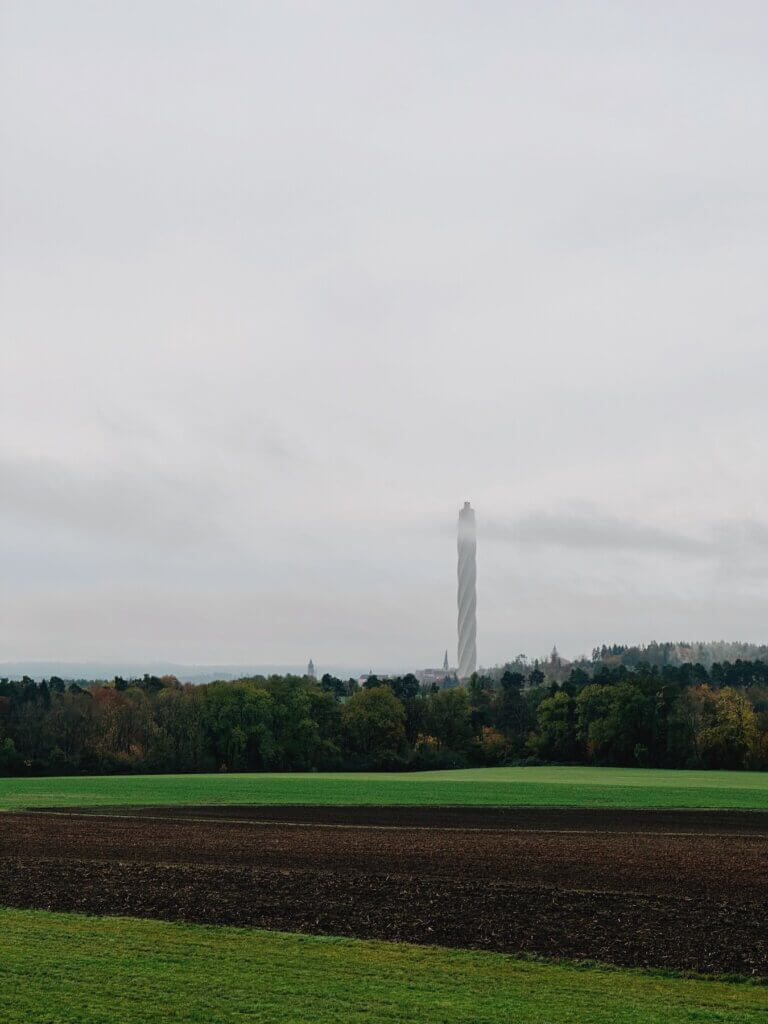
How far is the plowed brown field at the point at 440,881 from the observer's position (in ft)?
66.7

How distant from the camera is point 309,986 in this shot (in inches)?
643

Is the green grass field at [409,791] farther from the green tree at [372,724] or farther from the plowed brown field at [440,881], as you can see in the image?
the green tree at [372,724]

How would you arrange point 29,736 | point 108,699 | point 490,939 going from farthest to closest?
1. point 108,699
2. point 29,736
3. point 490,939

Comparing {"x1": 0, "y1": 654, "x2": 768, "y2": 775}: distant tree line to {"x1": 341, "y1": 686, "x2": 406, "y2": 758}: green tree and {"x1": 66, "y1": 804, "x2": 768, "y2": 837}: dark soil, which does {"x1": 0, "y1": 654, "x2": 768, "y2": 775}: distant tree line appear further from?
{"x1": 66, "y1": 804, "x2": 768, "y2": 837}: dark soil

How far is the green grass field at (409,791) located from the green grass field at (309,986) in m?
38.3

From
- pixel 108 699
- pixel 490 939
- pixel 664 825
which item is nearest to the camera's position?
pixel 490 939

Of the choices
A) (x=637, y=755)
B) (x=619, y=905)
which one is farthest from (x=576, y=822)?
(x=637, y=755)

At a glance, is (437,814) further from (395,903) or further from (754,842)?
(395,903)

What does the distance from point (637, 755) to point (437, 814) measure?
59949 mm

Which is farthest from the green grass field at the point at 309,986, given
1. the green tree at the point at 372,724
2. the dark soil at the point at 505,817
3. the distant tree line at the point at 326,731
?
the green tree at the point at 372,724

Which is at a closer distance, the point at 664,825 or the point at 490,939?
the point at 490,939

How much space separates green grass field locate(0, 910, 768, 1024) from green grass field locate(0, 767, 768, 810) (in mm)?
38350

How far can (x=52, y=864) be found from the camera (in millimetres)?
29531

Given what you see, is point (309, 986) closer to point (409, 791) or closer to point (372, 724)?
point (409, 791)
